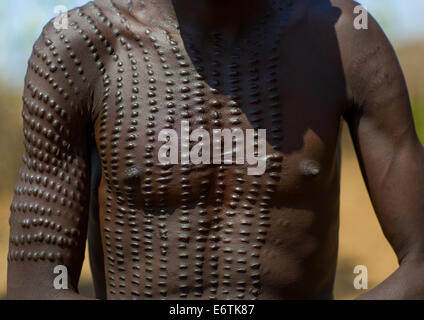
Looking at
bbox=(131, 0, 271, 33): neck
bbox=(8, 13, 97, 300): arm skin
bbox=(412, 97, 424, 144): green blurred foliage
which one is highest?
bbox=(131, 0, 271, 33): neck

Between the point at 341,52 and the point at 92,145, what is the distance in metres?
0.62

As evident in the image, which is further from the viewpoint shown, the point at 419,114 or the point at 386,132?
the point at 419,114

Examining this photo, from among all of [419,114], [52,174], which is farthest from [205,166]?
[419,114]

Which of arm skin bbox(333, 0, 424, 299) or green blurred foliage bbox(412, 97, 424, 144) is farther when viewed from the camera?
green blurred foliage bbox(412, 97, 424, 144)

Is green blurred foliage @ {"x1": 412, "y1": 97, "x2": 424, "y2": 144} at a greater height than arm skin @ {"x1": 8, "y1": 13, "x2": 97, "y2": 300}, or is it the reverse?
arm skin @ {"x1": 8, "y1": 13, "x2": 97, "y2": 300}

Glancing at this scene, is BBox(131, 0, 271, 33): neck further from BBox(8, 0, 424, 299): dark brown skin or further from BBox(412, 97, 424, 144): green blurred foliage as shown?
BBox(412, 97, 424, 144): green blurred foliage

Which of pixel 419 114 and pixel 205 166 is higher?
pixel 205 166

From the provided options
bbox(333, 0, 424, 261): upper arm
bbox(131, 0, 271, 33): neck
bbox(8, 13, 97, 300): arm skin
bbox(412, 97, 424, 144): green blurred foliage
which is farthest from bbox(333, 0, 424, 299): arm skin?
bbox(412, 97, 424, 144): green blurred foliage

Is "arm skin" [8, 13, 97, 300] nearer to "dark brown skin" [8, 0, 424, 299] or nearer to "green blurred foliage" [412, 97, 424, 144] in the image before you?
"dark brown skin" [8, 0, 424, 299]

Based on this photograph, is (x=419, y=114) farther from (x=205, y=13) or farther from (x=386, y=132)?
(x=205, y=13)

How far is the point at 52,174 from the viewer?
1457mm

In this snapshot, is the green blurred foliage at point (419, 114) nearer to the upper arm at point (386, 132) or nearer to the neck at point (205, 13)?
the upper arm at point (386, 132)

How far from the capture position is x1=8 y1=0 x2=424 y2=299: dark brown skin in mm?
1433

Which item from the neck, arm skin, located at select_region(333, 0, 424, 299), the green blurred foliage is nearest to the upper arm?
arm skin, located at select_region(333, 0, 424, 299)
